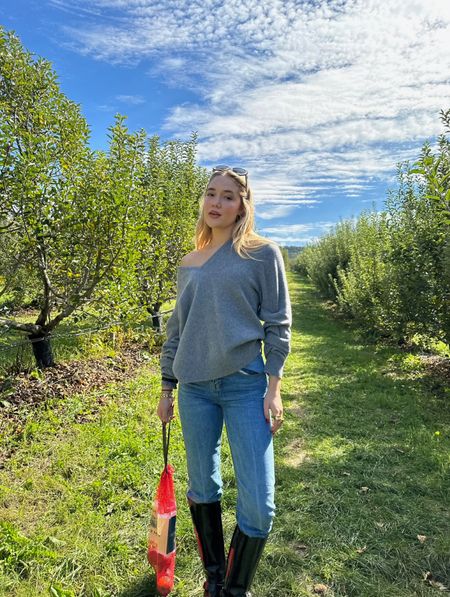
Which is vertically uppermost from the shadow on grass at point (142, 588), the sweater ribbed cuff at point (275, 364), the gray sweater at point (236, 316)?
the gray sweater at point (236, 316)

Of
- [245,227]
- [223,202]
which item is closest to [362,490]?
[245,227]

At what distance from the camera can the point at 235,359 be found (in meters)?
2.00

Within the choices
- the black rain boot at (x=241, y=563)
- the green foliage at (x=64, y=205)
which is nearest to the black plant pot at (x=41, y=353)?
the green foliage at (x=64, y=205)

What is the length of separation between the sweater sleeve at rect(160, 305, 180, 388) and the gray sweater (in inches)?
9.3

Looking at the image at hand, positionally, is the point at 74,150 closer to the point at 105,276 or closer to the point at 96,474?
the point at 105,276

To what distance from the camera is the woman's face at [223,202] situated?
2.15 metres

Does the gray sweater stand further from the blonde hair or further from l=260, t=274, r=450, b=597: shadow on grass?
l=260, t=274, r=450, b=597: shadow on grass

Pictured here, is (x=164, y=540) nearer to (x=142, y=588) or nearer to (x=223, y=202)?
(x=142, y=588)

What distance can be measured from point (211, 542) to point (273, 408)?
910mm

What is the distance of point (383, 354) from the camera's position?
→ 8633mm

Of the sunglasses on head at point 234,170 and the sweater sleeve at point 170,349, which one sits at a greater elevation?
the sunglasses on head at point 234,170

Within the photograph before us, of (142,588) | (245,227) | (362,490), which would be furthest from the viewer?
(362,490)

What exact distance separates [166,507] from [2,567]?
3.44ft

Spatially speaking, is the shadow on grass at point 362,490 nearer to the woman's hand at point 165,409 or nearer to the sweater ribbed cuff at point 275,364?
the woman's hand at point 165,409
